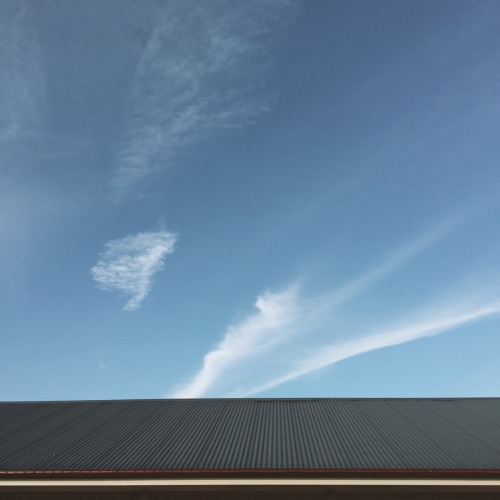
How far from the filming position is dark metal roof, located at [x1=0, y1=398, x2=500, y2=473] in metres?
12.7

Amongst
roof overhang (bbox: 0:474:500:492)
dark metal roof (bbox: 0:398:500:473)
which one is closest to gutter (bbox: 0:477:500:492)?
roof overhang (bbox: 0:474:500:492)

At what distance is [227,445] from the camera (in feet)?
46.9

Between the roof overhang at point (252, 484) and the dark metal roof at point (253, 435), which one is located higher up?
the dark metal roof at point (253, 435)

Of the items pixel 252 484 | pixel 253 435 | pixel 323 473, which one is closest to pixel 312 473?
pixel 323 473

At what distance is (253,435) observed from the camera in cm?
1539

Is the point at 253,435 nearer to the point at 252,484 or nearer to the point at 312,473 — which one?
the point at 252,484

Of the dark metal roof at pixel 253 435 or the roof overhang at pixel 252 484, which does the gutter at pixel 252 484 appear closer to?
the roof overhang at pixel 252 484

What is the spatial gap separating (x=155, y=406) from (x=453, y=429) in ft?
36.3

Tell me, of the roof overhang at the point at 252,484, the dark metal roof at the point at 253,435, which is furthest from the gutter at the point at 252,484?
the dark metal roof at the point at 253,435

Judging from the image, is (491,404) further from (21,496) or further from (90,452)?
(21,496)

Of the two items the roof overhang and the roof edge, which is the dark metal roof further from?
the roof overhang

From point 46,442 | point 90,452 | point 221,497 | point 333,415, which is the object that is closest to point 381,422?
point 333,415

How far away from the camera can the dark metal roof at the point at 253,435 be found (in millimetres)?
12711

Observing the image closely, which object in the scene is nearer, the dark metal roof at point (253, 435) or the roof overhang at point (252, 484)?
the roof overhang at point (252, 484)
